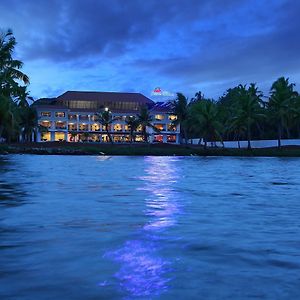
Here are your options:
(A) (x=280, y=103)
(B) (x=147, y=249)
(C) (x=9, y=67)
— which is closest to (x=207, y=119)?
(A) (x=280, y=103)

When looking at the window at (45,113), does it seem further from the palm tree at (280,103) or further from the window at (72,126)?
the palm tree at (280,103)

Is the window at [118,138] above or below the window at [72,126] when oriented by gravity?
below

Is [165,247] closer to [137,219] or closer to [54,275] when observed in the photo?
[54,275]

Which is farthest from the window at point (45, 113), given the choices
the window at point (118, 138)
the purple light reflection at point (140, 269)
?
the purple light reflection at point (140, 269)

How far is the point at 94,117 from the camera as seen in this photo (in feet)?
380

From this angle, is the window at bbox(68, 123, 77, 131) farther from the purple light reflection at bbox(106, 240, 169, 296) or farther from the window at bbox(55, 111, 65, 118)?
the purple light reflection at bbox(106, 240, 169, 296)

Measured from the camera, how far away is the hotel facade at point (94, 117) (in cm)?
11244

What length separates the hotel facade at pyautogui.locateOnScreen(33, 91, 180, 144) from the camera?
112m

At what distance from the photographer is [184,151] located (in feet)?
254

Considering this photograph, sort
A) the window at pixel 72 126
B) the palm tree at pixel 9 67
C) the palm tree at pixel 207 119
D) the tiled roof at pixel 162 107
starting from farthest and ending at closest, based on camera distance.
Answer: the tiled roof at pixel 162 107, the window at pixel 72 126, the palm tree at pixel 207 119, the palm tree at pixel 9 67

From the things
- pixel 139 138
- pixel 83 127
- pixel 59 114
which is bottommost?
pixel 139 138

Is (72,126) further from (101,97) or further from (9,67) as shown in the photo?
(9,67)

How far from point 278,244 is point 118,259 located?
114 inches

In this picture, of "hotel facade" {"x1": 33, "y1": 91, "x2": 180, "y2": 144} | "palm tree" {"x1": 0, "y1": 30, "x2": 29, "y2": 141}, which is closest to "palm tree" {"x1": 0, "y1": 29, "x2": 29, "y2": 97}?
"palm tree" {"x1": 0, "y1": 30, "x2": 29, "y2": 141}
